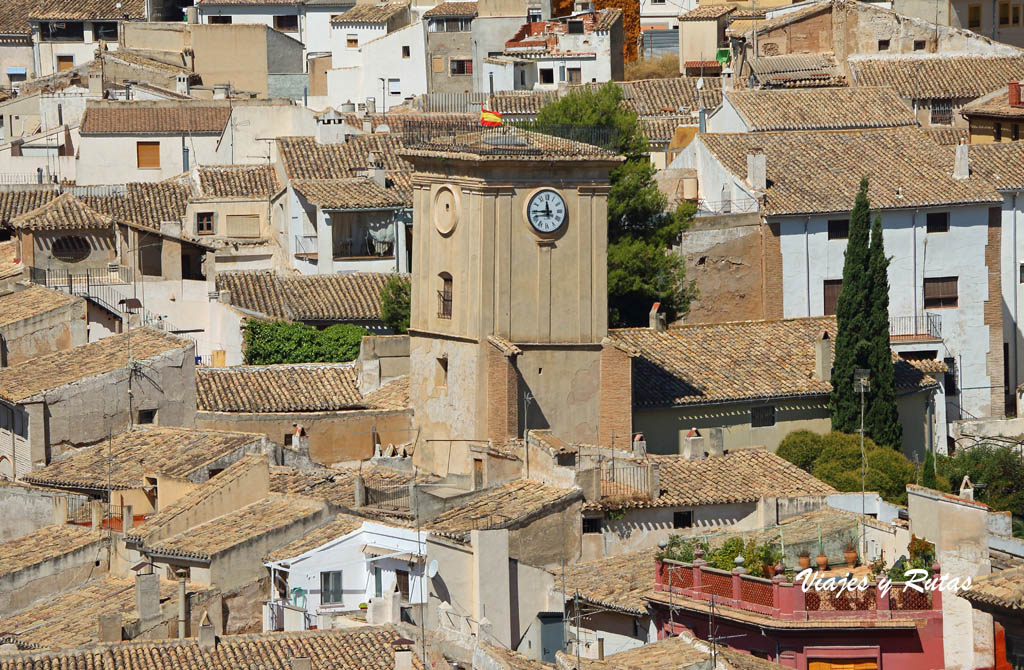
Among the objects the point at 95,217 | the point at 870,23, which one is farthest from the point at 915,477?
the point at 870,23

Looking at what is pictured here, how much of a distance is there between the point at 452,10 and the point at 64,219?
78.7ft

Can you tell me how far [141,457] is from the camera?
45.3 meters

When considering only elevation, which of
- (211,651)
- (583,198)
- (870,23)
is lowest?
(211,651)

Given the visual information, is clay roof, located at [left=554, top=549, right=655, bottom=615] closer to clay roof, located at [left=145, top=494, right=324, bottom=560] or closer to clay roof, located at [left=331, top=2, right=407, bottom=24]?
clay roof, located at [left=145, top=494, right=324, bottom=560]

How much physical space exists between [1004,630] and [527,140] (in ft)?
58.8

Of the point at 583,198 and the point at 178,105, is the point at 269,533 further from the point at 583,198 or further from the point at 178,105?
the point at 178,105

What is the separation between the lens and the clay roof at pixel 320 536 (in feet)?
124

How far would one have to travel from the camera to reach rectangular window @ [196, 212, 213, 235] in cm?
6359

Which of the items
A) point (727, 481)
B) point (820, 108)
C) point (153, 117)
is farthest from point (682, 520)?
point (153, 117)

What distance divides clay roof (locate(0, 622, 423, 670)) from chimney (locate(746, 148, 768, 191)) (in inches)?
883

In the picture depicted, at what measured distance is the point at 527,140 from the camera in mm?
45219

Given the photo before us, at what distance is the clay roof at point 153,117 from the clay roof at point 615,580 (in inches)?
1399

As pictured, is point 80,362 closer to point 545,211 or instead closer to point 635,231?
point 545,211

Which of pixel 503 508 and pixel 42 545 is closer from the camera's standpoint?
pixel 503 508
